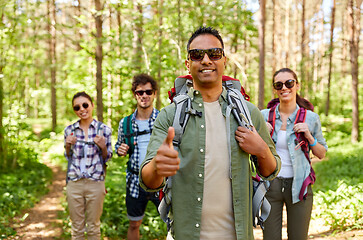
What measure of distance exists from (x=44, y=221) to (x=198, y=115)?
6011 mm

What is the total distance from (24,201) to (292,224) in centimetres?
A: 667

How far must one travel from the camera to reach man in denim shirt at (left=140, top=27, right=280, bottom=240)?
192 centimetres

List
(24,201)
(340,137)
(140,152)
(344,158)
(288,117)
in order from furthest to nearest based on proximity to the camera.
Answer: (340,137), (344,158), (24,201), (140,152), (288,117)

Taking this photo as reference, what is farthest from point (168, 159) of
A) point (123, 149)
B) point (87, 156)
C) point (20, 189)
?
point (20, 189)

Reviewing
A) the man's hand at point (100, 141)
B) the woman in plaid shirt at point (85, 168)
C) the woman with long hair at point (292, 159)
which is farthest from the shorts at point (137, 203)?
the woman with long hair at point (292, 159)

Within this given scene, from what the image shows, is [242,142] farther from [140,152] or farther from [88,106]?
[88,106]

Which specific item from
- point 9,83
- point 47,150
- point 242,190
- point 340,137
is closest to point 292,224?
point 242,190

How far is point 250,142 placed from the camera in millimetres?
1866

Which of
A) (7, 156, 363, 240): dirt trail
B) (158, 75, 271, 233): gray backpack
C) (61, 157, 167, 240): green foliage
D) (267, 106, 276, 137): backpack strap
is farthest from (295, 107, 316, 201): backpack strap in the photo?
(61, 157, 167, 240): green foliage

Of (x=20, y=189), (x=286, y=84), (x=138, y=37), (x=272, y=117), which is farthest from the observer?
(x=138, y=37)

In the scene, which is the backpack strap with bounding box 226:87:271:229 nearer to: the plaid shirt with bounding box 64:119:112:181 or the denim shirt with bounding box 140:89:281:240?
the denim shirt with bounding box 140:89:281:240

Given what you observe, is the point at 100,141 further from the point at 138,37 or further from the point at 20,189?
the point at 138,37

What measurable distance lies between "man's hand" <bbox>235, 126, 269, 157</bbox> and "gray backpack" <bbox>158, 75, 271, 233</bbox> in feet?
0.25

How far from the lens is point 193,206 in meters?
1.94
